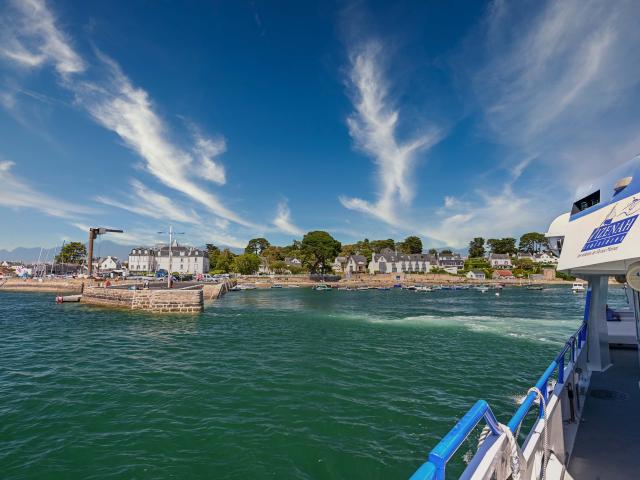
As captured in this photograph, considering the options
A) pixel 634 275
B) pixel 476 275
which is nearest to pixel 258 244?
pixel 476 275

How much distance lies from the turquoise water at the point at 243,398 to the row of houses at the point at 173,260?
113278 millimetres

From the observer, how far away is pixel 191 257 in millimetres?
137750

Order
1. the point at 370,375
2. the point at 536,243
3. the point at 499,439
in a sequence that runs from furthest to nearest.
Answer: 1. the point at 536,243
2. the point at 370,375
3. the point at 499,439

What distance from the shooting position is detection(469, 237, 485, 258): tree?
581 feet

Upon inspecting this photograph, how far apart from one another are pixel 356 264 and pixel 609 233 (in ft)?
483

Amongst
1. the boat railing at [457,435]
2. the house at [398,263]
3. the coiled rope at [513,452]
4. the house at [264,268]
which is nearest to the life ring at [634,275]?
the boat railing at [457,435]

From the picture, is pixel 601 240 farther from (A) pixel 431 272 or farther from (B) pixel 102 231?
(A) pixel 431 272

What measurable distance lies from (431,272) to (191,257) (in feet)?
329

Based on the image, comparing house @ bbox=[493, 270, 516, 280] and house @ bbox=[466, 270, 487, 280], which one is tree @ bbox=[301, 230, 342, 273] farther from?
house @ bbox=[493, 270, 516, 280]

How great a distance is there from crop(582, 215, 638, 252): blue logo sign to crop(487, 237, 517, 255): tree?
192 m

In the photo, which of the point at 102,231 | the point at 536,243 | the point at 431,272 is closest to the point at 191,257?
the point at 102,231

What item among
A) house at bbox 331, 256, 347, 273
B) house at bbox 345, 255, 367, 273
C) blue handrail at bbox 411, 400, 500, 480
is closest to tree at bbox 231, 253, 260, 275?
house at bbox 345, 255, 367, 273

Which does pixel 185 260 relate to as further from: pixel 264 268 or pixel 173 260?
pixel 264 268

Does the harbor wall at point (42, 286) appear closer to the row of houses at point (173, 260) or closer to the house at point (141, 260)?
the row of houses at point (173, 260)
